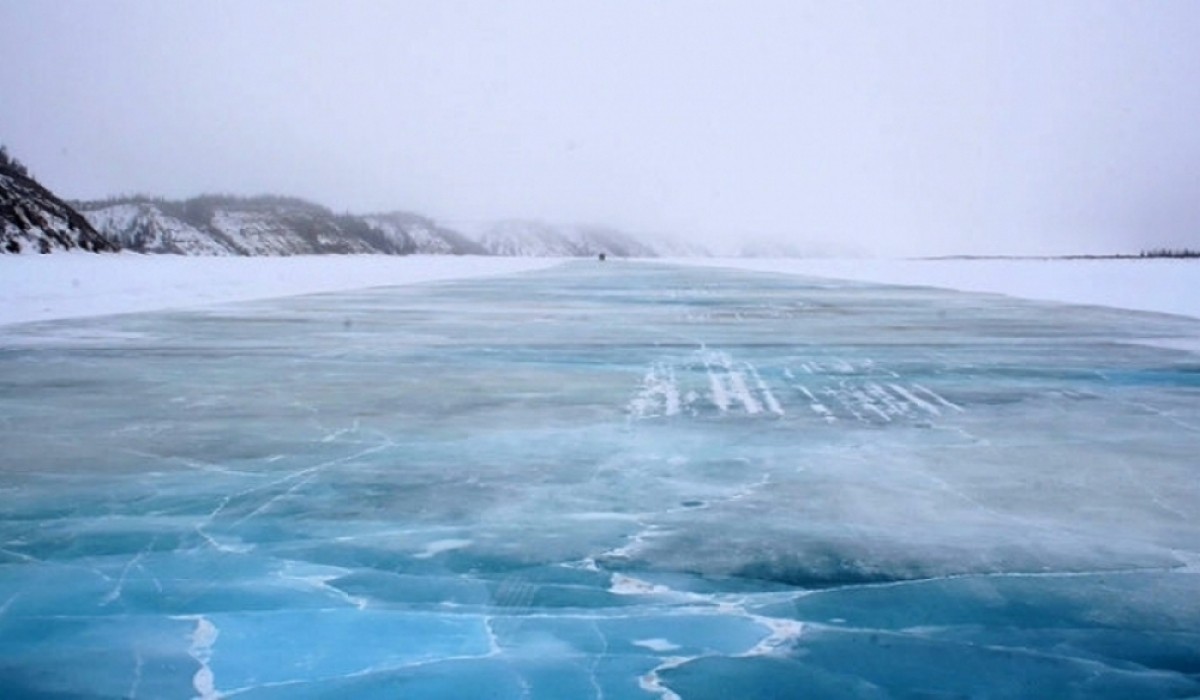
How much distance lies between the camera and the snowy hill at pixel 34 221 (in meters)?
60.0

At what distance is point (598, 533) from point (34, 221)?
66.5m

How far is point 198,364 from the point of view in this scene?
1232 cm

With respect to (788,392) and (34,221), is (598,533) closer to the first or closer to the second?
(788,392)

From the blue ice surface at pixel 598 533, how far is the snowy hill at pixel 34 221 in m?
53.9

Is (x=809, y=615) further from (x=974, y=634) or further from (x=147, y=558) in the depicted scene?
Result: (x=147, y=558)

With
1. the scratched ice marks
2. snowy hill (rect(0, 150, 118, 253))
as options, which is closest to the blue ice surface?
the scratched ice marks

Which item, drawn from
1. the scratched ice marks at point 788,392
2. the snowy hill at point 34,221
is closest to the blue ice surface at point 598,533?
the scratched ice marks at point 788,392

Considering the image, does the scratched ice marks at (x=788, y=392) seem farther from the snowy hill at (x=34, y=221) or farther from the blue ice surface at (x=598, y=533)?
the snowy hill at (x=34, y=221)

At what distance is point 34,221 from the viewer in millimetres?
64188

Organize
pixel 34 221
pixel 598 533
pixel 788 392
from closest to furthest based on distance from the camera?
1. pixel 598 533
2. pixel 788 392
3. pixel 34 221

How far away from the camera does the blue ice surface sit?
3.80 m

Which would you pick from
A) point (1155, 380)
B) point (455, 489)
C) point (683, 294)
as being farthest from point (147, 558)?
point (683, 294)

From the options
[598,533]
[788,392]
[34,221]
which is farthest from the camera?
[34,221]

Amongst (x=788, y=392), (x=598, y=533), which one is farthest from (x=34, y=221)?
(x=598, y=533)
